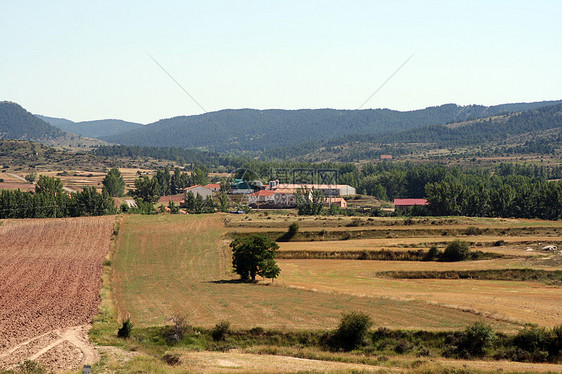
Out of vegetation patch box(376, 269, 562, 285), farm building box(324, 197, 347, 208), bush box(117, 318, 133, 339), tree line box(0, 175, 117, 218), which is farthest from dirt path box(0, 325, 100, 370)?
farm building box(324, 197, 347, 208)

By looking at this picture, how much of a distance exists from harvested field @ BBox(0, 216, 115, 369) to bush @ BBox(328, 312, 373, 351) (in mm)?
15766

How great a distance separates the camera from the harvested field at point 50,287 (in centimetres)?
3328

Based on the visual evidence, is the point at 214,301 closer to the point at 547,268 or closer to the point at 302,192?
the point at 547,268

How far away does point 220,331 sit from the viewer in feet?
125

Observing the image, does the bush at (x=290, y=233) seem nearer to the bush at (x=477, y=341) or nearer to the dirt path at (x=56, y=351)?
the dirt path at (x=56, y=351)

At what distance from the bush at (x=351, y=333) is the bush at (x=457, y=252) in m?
38.3

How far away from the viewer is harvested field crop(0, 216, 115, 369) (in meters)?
33.3

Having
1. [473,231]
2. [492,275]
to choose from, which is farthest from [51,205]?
[492,275]

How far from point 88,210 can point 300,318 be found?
86.8 metres

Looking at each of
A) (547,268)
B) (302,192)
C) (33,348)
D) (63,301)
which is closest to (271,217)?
(302,192)

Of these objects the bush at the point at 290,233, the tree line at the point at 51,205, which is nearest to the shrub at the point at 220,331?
the bush at the point at 290,233

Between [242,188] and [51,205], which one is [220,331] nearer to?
[51,205]

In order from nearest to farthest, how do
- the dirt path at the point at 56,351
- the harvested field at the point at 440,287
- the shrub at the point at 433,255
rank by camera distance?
1. the dirt path at the point at 56,351
2. the harvested field at the point at 440,287
3. the shrub at the point at 433,255

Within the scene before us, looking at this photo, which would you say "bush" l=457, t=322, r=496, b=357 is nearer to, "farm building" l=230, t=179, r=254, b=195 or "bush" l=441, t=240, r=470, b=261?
"bush" l=441, t=240, r=470, b=261
